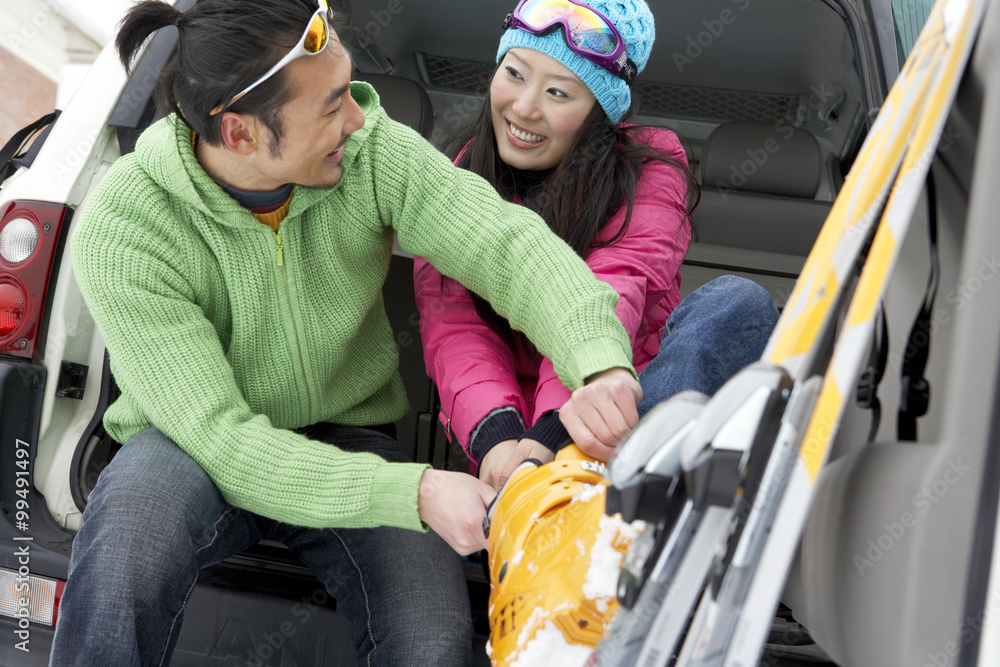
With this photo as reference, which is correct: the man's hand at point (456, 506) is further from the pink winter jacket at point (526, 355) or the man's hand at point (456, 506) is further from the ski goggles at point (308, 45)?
the ski goggles at point (308, 45)

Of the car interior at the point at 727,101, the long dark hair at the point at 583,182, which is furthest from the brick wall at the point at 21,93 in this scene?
the long dark hair at the point at 583,182

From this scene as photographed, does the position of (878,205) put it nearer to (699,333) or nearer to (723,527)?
(723,527)

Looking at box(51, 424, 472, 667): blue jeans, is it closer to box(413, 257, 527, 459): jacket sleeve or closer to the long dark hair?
box(413, 257, 527, 459): jacket sleeve

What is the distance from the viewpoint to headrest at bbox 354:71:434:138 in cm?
237

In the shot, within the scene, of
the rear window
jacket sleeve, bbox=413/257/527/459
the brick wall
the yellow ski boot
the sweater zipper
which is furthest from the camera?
the brick wall

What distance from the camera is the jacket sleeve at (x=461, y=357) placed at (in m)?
1.40

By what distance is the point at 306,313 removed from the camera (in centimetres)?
133

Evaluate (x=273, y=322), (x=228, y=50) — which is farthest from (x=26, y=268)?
(x=228, y=50)

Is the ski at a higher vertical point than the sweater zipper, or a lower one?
higher

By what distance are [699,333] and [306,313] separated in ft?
2.02

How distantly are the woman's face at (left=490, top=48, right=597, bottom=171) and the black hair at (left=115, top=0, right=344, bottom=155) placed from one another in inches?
19.9

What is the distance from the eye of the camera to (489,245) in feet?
4.35
